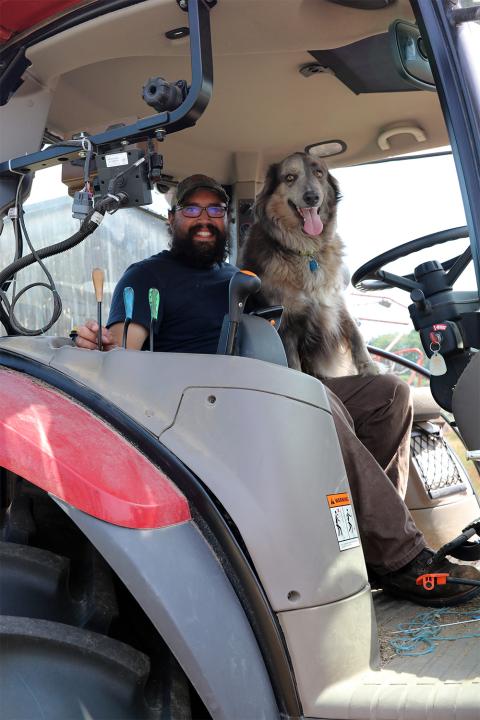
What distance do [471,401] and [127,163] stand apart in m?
1.01

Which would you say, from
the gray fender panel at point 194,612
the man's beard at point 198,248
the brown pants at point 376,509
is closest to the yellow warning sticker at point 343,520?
the gray fender panel at point 194,612

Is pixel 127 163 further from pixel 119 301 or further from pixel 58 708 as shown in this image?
pixel 58 708

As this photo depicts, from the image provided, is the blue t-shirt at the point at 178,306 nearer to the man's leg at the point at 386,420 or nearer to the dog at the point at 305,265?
the man's leg at the point at 386,420

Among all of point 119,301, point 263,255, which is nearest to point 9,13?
point 119,301

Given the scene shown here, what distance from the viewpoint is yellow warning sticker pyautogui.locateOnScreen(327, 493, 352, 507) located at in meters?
1.54

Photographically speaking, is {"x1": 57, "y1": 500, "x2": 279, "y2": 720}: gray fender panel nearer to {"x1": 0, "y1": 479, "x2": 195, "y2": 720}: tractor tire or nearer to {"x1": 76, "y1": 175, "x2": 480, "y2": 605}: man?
{"x1": 0, "y1": 479, "x2": 195, "y2": 720}: tractor tire

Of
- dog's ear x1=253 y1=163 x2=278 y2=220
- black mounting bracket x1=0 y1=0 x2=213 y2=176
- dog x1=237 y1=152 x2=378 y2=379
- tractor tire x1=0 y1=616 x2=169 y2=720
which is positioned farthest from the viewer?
dog x1=237 y1=152 x2=378 y2=379

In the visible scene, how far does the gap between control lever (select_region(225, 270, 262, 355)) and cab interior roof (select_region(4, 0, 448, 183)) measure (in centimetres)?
64

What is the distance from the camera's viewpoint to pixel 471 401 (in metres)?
1.79

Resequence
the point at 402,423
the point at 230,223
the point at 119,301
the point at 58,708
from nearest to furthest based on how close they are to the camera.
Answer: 1. the point at 58,708
2. the point at 119,301
3. the point at 402,423
4. the point at 230,223

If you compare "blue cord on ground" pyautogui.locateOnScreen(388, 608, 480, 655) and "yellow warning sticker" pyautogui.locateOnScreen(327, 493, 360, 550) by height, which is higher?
"yellow warning sticker" pyautogui.locateOnScreen(327, 493, 360, 550)

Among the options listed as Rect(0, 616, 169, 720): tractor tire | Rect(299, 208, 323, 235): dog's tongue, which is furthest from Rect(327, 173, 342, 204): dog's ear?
Rect(0, 616, 169, 720): tractor tire

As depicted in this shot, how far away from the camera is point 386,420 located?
2789 millimetres

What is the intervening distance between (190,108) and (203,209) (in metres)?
1.20
